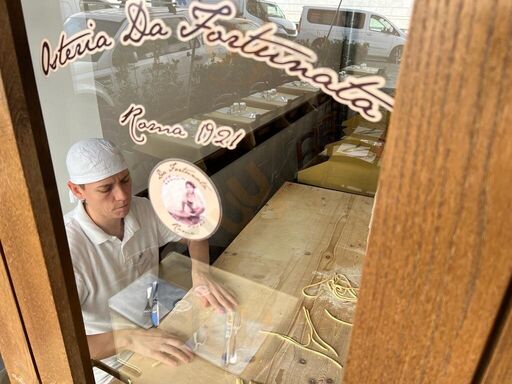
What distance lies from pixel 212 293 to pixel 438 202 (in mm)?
1143

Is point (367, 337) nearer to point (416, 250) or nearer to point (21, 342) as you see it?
point (416, 250)

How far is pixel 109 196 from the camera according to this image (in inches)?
49.0

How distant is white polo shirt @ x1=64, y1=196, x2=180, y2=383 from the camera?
1.04 meters

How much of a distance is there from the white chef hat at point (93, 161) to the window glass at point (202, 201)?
0.01 m

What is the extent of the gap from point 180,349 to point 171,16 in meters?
0.93

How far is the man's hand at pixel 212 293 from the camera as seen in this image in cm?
134

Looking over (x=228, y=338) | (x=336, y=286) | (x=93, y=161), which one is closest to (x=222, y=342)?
(x=228, y=338)

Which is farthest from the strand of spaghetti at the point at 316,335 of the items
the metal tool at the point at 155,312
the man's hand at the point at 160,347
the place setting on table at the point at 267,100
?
the place setting on table at the point at 267,100

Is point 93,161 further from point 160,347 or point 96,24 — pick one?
point 160,347

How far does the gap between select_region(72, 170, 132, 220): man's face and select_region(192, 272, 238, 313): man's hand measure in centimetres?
37

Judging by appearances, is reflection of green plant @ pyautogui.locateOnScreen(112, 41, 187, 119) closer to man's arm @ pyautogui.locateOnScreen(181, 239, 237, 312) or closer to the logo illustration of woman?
the logo illustration of woman

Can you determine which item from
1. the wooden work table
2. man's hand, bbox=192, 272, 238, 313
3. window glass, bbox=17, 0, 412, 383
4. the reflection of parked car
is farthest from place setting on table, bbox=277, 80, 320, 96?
man's hand, bbox=192, 272, 238, 313

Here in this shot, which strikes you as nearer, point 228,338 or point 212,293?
point 228,338

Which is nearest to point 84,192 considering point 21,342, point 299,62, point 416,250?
point 21,342
